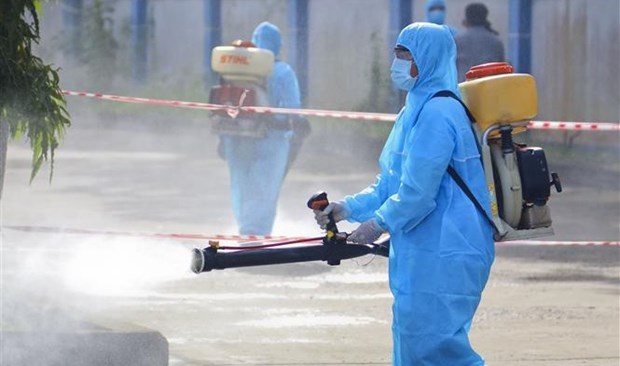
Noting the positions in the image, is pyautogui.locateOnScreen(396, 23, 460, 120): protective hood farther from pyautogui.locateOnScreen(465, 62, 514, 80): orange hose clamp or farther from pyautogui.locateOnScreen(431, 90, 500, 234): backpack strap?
pyautogui.locateOnScreen(465, 62, 514, 80): orange hose clamp

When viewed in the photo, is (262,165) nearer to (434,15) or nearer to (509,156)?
(434,15)

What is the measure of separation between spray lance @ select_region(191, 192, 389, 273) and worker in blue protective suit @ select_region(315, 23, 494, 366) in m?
0.09

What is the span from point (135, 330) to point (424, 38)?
2523 millimetres

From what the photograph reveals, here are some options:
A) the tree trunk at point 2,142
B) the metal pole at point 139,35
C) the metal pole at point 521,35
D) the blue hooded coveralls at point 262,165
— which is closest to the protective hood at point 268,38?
the blue hooded coveralls at point 262,165

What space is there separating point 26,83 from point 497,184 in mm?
2398

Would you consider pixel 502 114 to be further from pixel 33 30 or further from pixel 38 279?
pixel 38 279

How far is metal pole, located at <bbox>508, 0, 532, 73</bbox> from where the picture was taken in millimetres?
21609

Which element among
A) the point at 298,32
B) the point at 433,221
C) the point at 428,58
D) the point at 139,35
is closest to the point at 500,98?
the point at 428,58

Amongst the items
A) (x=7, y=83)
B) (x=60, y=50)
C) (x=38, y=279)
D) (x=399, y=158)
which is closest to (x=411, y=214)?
(x=399, y=158)

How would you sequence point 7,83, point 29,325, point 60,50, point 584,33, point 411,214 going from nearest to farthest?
point 411,214 < point 7,83 < point 29,325 < point 584,33 < point 60,50

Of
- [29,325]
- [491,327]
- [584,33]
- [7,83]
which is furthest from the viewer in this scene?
[584,33]

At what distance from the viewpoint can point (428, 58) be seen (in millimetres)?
5965

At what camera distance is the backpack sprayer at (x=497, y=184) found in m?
5.92

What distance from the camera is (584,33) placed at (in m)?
21.0
